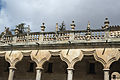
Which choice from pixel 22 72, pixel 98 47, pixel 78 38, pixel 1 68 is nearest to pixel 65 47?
pixel 78 38

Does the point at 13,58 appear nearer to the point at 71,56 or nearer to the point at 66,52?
the point at 66,52

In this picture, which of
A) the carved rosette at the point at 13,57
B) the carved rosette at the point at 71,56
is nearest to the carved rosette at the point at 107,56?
the carved rosette at the point at 71,56

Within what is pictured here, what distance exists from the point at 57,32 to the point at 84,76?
502cm

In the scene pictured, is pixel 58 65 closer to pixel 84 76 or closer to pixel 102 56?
pixel 84 76

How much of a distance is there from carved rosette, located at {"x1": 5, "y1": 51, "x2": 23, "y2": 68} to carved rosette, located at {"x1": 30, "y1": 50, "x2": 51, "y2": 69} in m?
1.33

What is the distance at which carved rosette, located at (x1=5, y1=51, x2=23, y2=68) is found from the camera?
20.2 m

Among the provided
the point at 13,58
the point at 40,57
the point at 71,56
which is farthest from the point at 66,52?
the point at 13,58

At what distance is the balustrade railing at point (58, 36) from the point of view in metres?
18.0

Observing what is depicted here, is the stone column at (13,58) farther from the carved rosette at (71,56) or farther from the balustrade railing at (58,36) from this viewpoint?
the carved rosette at (71,56)

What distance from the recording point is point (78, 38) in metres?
18.8

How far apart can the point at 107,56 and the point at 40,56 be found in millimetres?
6136

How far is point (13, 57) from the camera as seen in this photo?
20.4 meters

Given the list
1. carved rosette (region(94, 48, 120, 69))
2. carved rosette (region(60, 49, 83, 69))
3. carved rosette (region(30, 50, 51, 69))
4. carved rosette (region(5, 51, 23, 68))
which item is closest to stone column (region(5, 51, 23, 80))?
carved rosette (region(5, 51, 23, 68))

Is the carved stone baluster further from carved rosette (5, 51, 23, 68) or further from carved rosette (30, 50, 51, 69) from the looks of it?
carved rosette (5, 51, 23, 68)
